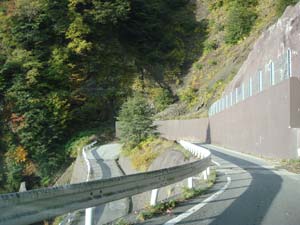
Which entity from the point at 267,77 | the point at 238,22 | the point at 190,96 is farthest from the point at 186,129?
the point at 267,77

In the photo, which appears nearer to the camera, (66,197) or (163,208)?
(66,197)

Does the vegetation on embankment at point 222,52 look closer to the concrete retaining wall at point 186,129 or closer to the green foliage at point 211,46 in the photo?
the green foliage at point 211,46

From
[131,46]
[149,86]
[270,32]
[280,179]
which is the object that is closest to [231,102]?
[270,32]

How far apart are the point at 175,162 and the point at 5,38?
4296 centimetres

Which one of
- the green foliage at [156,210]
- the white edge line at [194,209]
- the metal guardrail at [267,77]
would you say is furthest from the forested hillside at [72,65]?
the green foliage at [156,210]

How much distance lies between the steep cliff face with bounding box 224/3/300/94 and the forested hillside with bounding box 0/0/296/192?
1282cm

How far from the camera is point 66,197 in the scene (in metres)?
7.25

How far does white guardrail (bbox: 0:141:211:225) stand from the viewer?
6.01m

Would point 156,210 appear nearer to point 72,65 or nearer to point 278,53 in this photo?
point 278,53

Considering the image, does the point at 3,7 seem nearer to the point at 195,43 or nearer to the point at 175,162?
the point at 195,43

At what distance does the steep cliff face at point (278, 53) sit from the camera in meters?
24.5

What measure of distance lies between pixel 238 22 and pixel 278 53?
28046mm

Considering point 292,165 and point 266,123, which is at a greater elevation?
point 266,123

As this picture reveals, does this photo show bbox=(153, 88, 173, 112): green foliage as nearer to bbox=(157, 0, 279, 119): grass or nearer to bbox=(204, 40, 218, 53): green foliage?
bbox=(157, 0, 279, 119): grass
